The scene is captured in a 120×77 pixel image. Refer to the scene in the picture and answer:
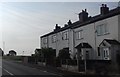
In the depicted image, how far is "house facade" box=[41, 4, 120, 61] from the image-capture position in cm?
3559

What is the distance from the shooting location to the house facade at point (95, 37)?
35594 millimetres

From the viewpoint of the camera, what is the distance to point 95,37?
40844 mm

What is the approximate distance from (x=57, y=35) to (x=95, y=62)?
29.9m

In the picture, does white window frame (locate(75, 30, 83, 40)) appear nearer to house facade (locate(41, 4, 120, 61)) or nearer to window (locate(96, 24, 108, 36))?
house facade (locate(41, 4, 120, 61))

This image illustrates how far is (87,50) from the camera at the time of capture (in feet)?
140

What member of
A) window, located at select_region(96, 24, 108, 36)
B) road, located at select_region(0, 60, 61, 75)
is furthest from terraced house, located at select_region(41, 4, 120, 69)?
road, located at select_region(0, 60, 61, 75)

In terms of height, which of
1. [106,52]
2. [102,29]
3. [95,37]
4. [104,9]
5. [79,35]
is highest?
[104,9]

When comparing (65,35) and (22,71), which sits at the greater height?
(65,35)

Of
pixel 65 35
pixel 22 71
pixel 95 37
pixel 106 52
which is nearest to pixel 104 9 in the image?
pixel 95 37

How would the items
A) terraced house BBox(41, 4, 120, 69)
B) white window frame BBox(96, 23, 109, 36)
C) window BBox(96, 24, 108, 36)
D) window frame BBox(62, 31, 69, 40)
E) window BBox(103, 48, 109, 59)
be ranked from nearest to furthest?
1. terraced house BBox(41, 4, 120, 69)
2. window BBox(103, 48, 109, 59)
3. white window frame BBox(96, 23, 109, 36)
4. window BBox(96, 24, 108, 36)
5. window frame BBox(62, 31, 69, 40)

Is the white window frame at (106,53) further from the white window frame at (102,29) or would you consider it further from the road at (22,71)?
the road at (22,71)

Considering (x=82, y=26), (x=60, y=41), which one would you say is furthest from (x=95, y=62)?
(x=60, y=41)

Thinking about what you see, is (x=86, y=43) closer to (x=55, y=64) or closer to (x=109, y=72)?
(x=55, y=64)

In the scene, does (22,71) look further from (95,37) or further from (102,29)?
(95,37)
